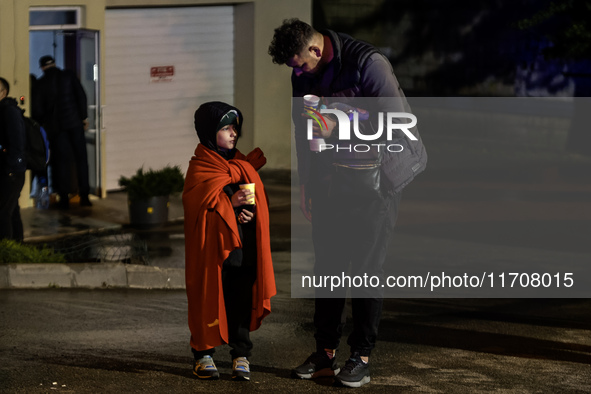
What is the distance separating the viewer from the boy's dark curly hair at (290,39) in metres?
6.58

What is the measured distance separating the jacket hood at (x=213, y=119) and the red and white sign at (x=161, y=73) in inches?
372

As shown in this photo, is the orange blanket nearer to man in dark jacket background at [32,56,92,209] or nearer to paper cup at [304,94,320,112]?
paper cup at [304,94,320,112]

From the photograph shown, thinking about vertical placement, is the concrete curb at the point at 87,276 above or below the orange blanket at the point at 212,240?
below

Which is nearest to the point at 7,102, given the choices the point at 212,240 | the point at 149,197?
the point at 149,197

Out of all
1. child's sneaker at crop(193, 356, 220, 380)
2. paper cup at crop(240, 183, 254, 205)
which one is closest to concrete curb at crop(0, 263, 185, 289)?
child's sneaker at crop(193, 356, 220, 380)

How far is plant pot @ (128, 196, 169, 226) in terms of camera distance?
43.5 ft

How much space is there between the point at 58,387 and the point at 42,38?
9.23 meters

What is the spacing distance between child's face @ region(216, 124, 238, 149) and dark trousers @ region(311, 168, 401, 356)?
57cm

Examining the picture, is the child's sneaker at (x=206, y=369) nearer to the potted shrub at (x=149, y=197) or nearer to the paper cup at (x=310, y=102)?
the paper cup at (x=310, y=102)

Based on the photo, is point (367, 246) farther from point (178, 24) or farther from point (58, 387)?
point (178, 24)

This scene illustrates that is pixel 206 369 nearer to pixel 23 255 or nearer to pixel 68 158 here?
pixel 23 255

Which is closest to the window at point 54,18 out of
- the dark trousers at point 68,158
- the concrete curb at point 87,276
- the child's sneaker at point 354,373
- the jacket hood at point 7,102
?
the dark trousers at point 68,158

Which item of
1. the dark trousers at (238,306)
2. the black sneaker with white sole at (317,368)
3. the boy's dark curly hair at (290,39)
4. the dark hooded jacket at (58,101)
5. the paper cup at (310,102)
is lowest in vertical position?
the black sneaker with white sole at (317,368)

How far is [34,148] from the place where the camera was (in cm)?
1081
